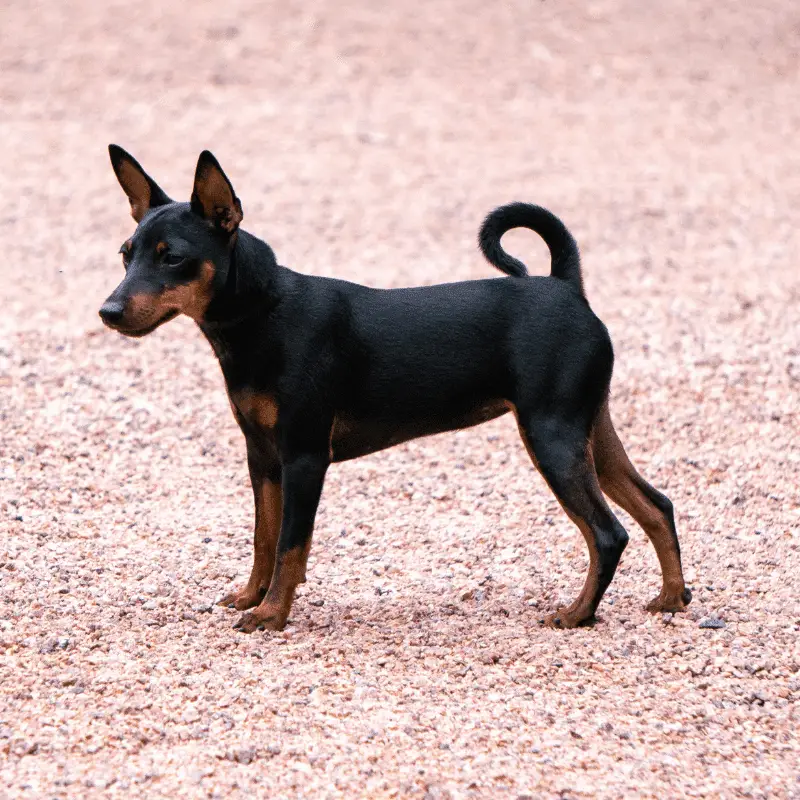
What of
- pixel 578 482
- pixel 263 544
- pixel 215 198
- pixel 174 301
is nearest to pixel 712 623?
pixel 578 482

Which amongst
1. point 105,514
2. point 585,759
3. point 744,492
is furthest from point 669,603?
point 105,514

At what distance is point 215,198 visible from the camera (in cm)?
489

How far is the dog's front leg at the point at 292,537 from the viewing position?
5.10m

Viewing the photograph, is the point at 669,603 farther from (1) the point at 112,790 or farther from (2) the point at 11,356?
(2) the point at 11,356

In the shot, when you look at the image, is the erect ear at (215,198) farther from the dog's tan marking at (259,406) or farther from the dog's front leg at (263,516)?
the dog's front leg at (263,516)

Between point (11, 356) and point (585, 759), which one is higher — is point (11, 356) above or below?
below

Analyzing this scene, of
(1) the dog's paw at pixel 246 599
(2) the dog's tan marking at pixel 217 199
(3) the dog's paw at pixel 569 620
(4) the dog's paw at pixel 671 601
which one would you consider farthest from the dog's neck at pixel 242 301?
(4) the dog's paw at pixel 671 601

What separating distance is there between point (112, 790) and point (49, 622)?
4.77 feet

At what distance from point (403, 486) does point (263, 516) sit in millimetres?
2117

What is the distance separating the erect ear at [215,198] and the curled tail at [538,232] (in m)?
1.17

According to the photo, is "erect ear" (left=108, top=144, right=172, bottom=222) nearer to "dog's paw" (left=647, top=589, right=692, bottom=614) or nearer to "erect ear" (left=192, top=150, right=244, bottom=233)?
"erect ear" (left=192, top=150, right=244, bottom=233)

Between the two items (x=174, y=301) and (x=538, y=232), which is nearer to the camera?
(x=174, y=301)

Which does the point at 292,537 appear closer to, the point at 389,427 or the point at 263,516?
the point at 263,516

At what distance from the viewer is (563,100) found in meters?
18.1
